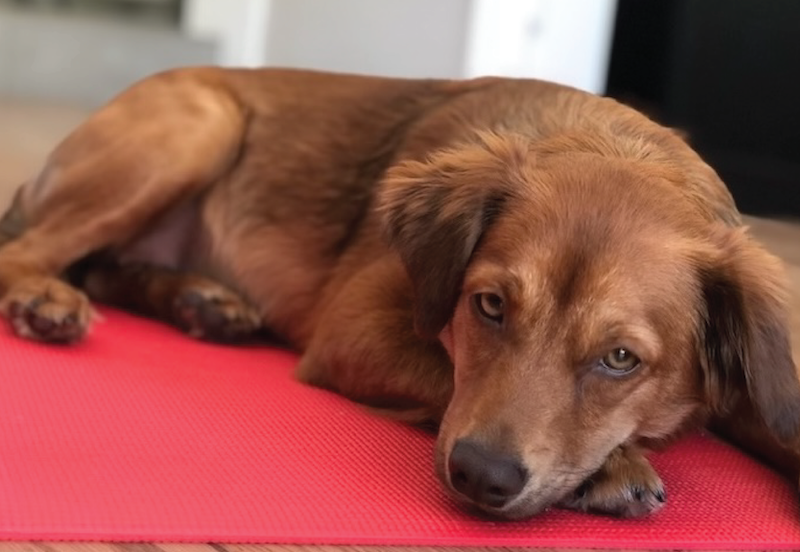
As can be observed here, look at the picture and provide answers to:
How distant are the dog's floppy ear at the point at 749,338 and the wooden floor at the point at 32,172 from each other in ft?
0.89

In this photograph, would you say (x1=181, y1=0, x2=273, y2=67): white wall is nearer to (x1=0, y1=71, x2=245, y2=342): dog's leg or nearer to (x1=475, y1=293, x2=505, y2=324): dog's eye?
(x1=0, y1=71, x2=245, y2=342): dog's leg

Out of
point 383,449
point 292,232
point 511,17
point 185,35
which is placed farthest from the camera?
point 185,35

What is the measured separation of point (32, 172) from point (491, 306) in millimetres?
3396

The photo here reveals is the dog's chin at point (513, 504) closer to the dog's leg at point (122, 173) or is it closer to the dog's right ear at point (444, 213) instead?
the dog's right ear at point (444, 213)

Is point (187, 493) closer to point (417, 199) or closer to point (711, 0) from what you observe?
point (417, 199)

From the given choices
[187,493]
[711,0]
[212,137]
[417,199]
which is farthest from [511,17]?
[187,493]

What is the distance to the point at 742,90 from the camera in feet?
16.3

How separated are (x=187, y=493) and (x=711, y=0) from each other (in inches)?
152

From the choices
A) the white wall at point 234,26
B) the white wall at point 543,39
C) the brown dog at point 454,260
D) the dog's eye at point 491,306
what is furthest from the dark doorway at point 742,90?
the dog's eye at point 491,306

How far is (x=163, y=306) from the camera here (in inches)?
116

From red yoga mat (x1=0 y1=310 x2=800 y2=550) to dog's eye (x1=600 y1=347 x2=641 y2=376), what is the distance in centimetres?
25

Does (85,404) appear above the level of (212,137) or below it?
below

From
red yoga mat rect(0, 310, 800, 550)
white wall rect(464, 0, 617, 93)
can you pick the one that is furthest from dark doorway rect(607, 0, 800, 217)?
red yoga mat rect(0, 310, 800, 550)

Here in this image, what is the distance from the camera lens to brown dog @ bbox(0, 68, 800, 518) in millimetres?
1783
